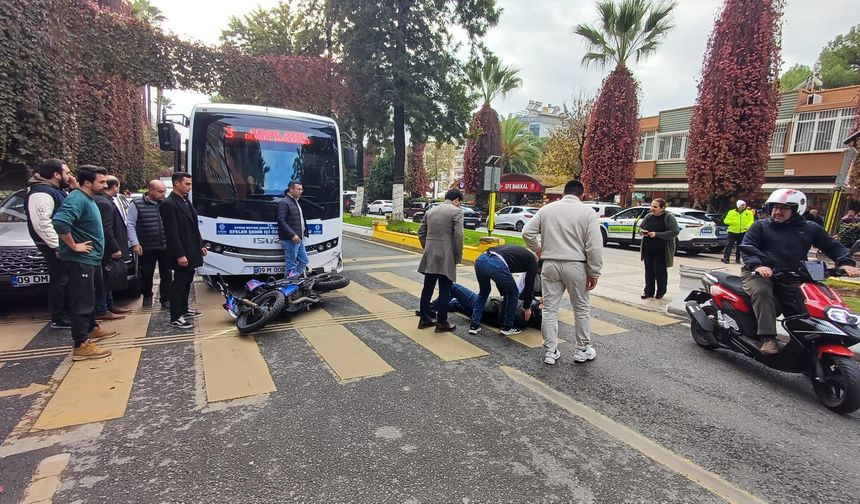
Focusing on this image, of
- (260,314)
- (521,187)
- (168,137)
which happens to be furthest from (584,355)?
(521,187)

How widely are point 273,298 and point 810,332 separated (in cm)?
567

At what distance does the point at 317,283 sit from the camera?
20.0 feet

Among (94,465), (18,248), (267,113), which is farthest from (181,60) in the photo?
(94,465)

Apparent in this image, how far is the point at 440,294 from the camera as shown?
5.40m

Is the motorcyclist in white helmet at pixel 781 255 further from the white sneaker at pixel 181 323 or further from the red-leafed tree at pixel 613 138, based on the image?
the red-leafed tree at pixel 613 138

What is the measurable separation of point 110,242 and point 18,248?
1.00 m

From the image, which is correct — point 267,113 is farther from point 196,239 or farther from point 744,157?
point 744,157

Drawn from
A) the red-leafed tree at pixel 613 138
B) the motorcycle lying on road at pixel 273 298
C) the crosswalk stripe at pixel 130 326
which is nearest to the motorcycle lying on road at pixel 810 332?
the motorcycle lying on road at pixel 273 298

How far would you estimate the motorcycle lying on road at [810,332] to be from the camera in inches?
139

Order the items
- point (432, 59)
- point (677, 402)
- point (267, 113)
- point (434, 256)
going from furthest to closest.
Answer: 1. point (432, 59)
2. point (267, 113)
3. point (434, 256)
4. point (677, 402)

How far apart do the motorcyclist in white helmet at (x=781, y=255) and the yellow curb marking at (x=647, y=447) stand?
2.01 meters

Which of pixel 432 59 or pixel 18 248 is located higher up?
pixel 432 59

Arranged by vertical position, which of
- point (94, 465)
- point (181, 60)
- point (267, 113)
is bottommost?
point (94, 465)

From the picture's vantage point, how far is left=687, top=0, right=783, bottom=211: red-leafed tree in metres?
15.6
